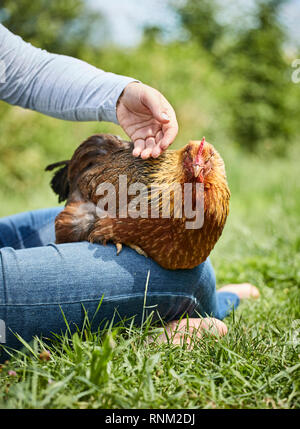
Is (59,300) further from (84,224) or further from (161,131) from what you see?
(161,131)

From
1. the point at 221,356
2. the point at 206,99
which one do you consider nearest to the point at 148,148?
the point at 221,356

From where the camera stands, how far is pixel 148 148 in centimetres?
172

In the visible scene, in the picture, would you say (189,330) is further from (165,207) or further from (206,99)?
(206,99)

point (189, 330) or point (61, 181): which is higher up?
point (61, 181)

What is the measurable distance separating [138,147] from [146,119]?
14cm

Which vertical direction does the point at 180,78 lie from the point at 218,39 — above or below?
below

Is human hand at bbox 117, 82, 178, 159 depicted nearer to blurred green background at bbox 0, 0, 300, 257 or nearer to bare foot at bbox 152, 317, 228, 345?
bare foot at bbox 152, 317, 228, 345

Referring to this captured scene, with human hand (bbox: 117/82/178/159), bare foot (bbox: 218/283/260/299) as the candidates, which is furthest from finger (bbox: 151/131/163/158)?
bare foot (bbox: 218/283/260/299)

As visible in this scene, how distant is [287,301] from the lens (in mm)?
2303

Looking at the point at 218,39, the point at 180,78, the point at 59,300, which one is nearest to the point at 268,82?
the point at 218,39

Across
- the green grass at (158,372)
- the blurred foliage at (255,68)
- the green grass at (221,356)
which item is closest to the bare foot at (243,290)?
the green grass at (221,356)
